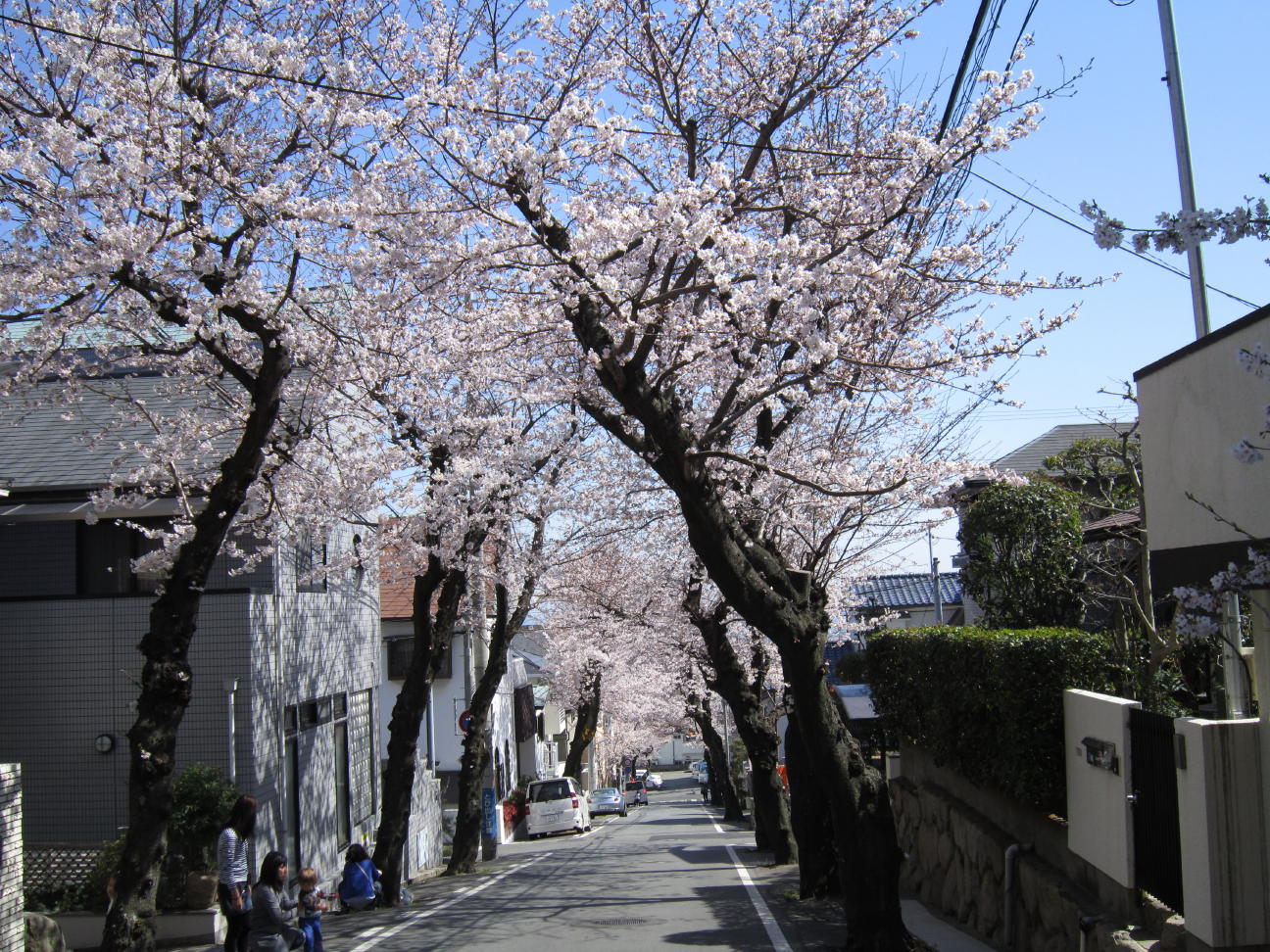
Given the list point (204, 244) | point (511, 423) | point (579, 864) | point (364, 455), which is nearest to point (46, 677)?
point (364, 455)

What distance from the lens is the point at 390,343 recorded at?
11.9 m

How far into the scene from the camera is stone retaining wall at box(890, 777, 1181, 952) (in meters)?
8.05

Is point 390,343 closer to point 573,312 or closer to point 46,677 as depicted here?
point 573,312

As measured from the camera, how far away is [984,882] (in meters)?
10.5

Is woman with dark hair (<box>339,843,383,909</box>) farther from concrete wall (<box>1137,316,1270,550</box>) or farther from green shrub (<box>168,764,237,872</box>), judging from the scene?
concrete wall (<box>1137,316,1270,550</box>)

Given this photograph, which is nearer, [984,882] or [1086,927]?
[1086,927]

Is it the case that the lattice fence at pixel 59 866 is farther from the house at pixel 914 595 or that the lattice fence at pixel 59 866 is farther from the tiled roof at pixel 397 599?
the house at pixel 914 595

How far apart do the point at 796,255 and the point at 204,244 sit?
503 cm

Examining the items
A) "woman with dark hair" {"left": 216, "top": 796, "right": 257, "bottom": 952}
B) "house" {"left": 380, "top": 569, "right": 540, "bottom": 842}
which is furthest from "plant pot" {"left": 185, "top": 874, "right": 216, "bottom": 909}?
"house" {"left": 380, "top": 569, "right": 540, "bottom": 842}

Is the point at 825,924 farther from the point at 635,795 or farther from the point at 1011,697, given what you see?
the point at 635,795

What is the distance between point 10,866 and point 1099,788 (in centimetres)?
885

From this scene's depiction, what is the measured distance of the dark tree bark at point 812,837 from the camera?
13.6 m

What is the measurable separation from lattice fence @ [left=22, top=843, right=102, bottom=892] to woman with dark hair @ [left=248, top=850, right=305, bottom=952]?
4976 millimetres

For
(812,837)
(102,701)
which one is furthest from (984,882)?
(102,701)
